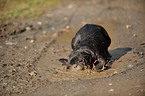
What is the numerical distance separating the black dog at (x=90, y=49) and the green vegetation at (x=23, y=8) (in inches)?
175

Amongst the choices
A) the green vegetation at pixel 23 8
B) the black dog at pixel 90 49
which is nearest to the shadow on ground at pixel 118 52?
the black dog at pixel 90 49

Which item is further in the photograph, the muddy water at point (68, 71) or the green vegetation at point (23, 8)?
the green vegetation at point (23, 8)

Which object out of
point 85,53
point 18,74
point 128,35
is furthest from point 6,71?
point 128,35

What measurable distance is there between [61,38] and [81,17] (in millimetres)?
2356

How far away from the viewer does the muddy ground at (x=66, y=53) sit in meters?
4.84

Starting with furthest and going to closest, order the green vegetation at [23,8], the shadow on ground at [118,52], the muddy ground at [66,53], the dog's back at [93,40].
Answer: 1. the green vegetation at [23,8]
2. the shadow on ground at [118,52]
3. the dog's back at [93,40]
4. the muddy ground at [66,53]

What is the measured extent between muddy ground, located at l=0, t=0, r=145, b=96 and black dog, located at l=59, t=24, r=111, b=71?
0.22 metres

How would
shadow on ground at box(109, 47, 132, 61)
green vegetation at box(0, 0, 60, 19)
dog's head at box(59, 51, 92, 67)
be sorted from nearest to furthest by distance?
1. dog's head at box(59, 51, 92, 67)
2. shadow on ground at box(109, 47, 132, 61)
3. green vegetation at box(0, 0, 60, 19)

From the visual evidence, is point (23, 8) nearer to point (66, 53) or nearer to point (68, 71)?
point (66, 53)

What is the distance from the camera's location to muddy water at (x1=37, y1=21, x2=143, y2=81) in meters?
5.33

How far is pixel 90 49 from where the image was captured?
5488 mm

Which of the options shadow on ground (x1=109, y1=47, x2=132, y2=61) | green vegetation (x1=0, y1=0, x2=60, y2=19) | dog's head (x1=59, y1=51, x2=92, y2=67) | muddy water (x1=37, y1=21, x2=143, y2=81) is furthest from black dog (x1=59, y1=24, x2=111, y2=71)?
green vegetation (x1=0, y1=0, x2=60, y2=19)

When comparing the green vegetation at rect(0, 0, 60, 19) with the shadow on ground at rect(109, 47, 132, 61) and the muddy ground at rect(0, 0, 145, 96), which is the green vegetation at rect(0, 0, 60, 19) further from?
the shadow on ground at rect(109, 47, 132, 61)

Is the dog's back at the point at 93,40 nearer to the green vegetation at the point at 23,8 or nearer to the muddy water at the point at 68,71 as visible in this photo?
the muddy water at the point at 68,71
